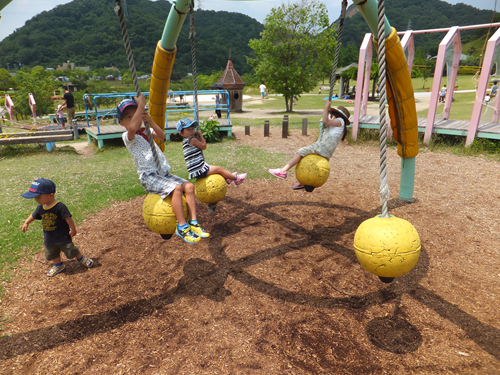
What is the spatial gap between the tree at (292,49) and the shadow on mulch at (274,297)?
68.9 ft

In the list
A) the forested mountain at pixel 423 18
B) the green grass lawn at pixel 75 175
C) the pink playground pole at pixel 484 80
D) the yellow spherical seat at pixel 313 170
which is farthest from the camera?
the forested mountain at pixel 423 18

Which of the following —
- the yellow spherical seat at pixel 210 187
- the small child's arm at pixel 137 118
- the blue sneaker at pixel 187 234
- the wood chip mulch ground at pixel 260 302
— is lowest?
the wood chip mulch ground at pixel 260 302

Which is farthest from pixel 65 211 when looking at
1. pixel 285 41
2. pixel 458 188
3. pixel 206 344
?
pixel 285 41

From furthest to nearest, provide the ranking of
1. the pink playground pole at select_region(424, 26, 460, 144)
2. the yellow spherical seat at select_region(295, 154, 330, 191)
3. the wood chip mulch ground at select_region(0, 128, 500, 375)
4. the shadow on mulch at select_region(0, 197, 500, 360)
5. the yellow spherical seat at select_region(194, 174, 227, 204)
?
the pink playground pole at select_region(424, 26, 460, 144) < the yellow spherical seat at select_region(295, 154, 330, 191) < the yellow spherical seat at select_region(194, 174, 227, 204) < the shadow on mulch at select_region(0, 197, 500, 360) < the wood chip mulch ground at select_region(0, 128, 500, 375)

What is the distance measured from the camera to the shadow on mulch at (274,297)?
11.1 ft

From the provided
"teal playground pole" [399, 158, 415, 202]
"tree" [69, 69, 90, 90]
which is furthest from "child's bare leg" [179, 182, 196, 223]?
"tree" [69, 69, 90, 90]

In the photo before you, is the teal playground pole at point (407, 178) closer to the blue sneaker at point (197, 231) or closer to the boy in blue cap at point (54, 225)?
the blue sneaker at point (197, 231)

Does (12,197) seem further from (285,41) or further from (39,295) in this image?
(285,41)

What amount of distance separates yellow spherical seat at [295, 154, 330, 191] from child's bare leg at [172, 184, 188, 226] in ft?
6.98

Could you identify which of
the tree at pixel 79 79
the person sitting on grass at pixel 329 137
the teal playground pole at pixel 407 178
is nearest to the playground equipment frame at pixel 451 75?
the teal playground pole at pixel 407 178

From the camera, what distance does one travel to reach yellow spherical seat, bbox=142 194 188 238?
3.65m

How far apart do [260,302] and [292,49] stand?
23755mm

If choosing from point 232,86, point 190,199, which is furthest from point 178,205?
point 232,86

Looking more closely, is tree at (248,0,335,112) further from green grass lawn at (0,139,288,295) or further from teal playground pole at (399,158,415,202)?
teal playground pole at (399,158,415,202)
